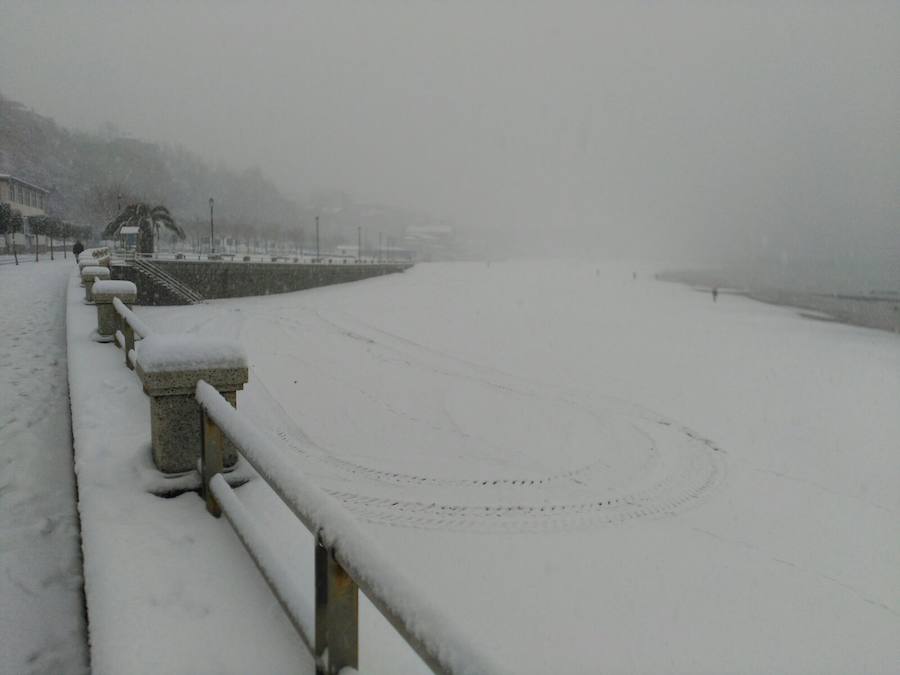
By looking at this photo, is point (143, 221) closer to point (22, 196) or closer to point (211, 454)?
point (22, 196)

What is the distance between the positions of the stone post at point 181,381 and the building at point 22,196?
66991 millimetres

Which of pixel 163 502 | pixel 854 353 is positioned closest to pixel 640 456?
pixel 163 502

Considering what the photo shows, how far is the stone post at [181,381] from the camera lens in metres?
4.02

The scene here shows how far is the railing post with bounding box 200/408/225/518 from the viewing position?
153 inches

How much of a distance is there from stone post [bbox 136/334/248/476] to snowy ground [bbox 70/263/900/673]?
340mm

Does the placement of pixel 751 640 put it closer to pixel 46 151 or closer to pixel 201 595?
pixel 201 595

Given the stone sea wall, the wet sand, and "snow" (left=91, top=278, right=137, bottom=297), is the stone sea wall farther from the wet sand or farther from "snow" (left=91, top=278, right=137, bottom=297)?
the wet sand

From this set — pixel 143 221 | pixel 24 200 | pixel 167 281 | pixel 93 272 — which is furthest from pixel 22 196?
pixel 93 272

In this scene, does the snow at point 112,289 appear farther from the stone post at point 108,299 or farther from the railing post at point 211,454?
the railing post at point 211,454

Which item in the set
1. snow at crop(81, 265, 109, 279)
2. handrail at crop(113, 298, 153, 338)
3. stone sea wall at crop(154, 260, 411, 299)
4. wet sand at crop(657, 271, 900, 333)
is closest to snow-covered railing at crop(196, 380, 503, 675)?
handrail at crop(113, 298, 153, 338)

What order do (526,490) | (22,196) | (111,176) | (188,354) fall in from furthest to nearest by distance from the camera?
(111,176)
(22,196)
(526,490)
(188,354)

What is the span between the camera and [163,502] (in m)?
4.08

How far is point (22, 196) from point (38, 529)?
74.0m

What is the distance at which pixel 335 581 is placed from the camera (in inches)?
83.7
